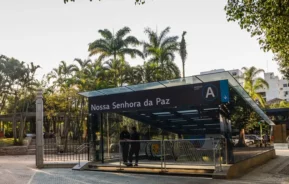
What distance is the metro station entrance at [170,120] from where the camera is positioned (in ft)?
37.5

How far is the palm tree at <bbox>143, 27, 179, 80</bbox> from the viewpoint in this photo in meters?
33.8

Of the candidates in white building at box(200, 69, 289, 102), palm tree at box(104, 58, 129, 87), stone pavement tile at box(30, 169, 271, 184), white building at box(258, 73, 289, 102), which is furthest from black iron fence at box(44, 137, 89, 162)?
white building at box(258, 73, 289, 102)

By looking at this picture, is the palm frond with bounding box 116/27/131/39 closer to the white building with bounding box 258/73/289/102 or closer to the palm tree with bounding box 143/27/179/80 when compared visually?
the palm tree with bounding box 143/27/179/80

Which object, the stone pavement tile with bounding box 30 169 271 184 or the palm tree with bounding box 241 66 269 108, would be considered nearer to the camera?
the stone pavement tile with bounding box 30 169 271 184

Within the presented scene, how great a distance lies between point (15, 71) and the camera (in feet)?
105

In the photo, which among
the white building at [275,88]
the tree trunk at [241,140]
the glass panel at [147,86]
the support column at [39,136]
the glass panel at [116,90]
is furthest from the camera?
the white building at [275,88]

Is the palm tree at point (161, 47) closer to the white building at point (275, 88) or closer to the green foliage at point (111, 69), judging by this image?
the green foliage at point (111, 69)

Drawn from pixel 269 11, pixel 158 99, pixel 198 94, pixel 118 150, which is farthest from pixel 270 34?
pixel 118 150

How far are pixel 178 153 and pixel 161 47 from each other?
23144 millimetres

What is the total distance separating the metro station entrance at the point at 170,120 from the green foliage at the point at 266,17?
189 cm

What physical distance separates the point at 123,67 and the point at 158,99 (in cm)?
2123

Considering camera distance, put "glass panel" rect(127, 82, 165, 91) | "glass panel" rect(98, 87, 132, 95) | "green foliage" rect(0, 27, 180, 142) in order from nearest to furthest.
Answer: "glass panel" rect(127, 82, 165, 91)
"glass panel" rect(98, 87, 132, 95)
"green foliage" rect(0, 27, 180, 142)

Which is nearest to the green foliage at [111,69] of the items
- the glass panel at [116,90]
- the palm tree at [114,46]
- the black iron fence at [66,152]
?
the palm tree at [114,46]

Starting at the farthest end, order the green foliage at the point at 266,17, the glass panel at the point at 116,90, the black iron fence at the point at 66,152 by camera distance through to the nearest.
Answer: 1. the black iron fence at the point at 66,152
2. the glass panel at the point at 116,90
3. the green foliage at the point at 266,17
